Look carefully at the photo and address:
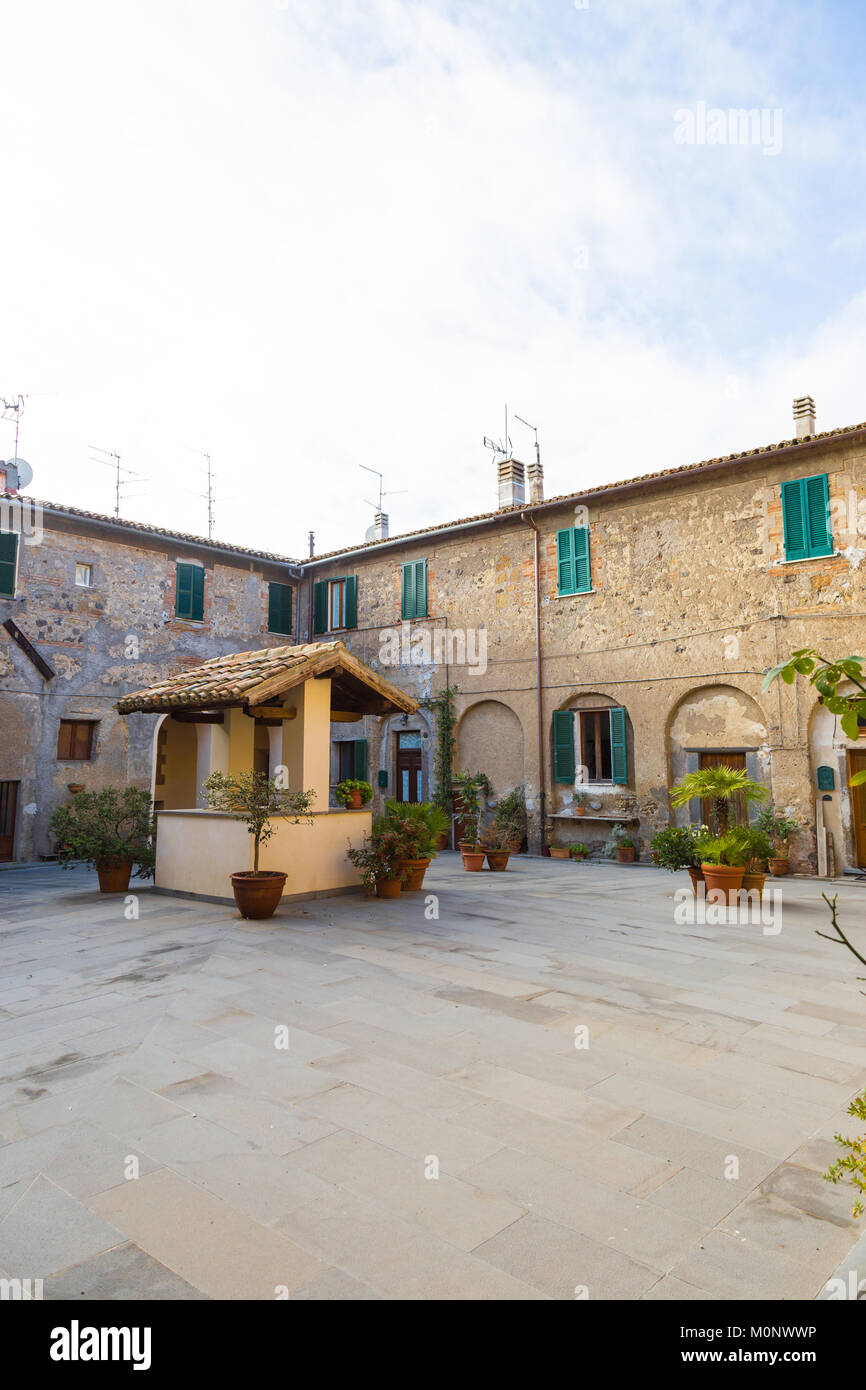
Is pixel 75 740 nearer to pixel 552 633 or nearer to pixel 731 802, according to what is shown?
pixel 552 633

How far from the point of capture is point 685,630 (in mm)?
14180

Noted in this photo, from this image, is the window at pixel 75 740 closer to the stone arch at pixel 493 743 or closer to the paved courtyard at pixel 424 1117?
the stone arch at pixel 493 743

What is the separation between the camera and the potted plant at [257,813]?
832 centimetres

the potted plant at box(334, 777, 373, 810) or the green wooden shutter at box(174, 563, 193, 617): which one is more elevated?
the green wooden shutter at box(174, 563, 193, 617)

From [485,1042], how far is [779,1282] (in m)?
2.33

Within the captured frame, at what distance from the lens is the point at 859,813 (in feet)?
40.6

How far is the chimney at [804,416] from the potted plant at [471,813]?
8631 mm

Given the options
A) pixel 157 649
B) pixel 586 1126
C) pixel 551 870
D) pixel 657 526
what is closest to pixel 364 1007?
pixel 586 1126

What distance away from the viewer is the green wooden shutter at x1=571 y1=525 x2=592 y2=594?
51.0ft

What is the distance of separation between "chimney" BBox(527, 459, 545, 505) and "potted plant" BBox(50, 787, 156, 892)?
11.1 metres

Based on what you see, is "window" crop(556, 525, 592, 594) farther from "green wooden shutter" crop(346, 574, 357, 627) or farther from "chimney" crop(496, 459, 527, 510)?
"green wooden shutter" crop(346, 574, 357, 627)

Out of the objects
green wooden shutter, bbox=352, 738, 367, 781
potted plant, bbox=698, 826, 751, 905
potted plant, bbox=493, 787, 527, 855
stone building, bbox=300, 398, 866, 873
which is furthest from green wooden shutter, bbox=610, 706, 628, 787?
green wooden shutter, bbox=352, 738, 367, 781

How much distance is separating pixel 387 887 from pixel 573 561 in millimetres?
8325

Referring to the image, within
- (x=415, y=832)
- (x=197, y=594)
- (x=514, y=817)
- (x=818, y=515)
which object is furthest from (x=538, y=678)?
(x=197, y=594)
